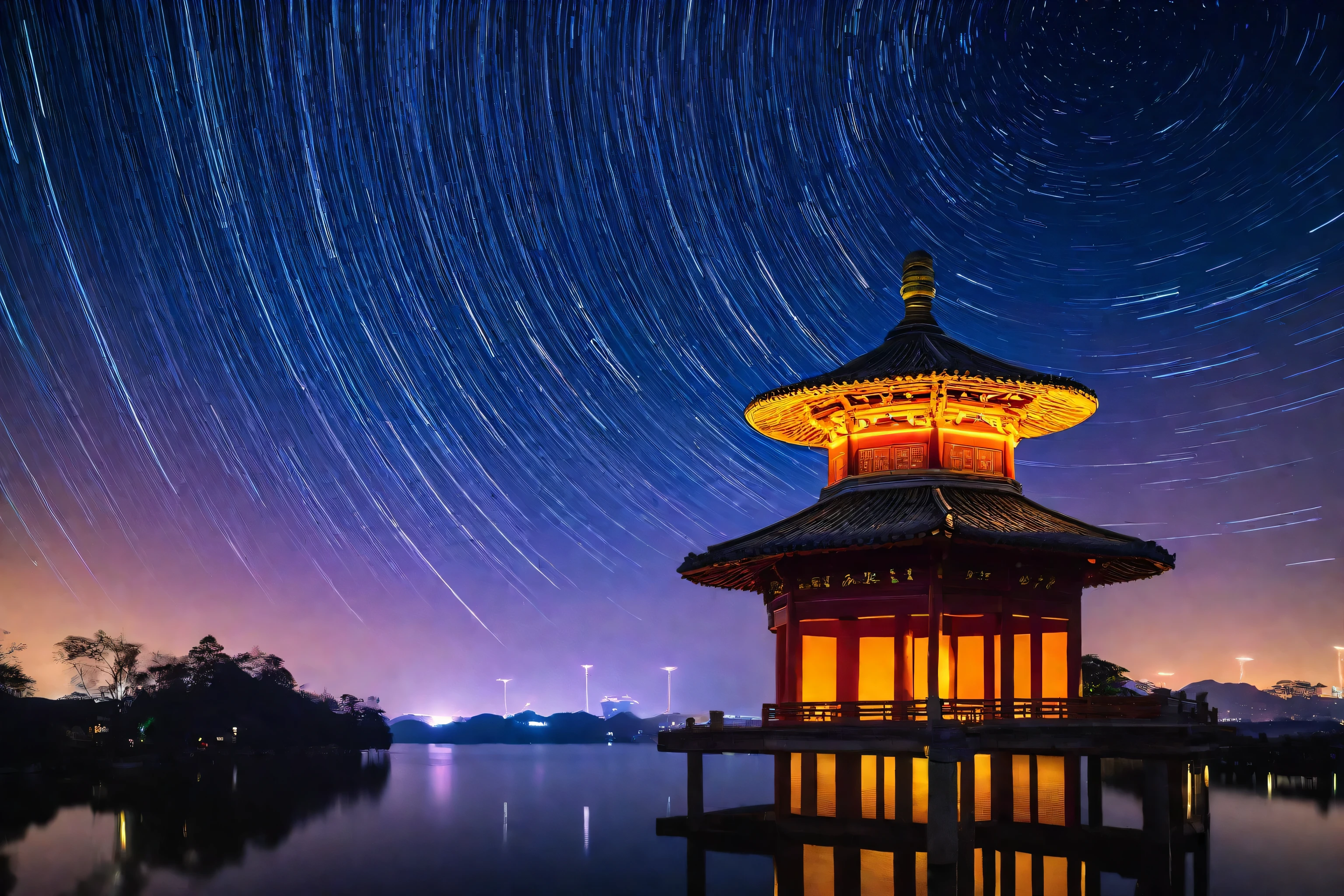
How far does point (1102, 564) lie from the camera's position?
23.8 meters

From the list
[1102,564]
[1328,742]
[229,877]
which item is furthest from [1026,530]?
[1328,742]

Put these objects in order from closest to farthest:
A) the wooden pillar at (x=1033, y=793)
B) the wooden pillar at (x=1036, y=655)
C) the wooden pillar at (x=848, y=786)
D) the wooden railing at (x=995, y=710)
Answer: the wooden railing at (x=995, y=710), the wooden pillar at (x=848, y=786), the wooden pillar at (x=1033, y=793), the wooden pillar at (x=1036, y=655)

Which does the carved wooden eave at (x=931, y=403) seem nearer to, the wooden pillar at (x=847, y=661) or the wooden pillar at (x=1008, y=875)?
the wooden pillar at (x=847, y=661)

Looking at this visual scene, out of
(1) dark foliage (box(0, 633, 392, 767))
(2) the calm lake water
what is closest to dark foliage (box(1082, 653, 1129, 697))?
(2) the calm lake water

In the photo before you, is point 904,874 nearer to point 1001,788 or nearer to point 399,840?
point 1001,788

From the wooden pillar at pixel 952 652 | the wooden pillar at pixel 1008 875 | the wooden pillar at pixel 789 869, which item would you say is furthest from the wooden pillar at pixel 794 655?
the wooden pillar at pixel 1008 875

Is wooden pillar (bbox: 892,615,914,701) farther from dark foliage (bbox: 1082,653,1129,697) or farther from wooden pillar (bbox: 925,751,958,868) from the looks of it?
dark foliage (bbox: 1082,653,1129,697)

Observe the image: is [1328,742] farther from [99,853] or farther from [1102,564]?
[99,853]

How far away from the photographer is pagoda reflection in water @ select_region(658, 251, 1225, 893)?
19.4 m

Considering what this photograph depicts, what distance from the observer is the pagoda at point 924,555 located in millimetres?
21703

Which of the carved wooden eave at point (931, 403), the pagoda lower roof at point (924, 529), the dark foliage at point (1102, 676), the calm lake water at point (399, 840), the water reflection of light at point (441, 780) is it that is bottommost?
the water reflection of light at point (441, 780)

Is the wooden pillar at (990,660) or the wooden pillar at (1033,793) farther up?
the wooden pillar at (990,660)

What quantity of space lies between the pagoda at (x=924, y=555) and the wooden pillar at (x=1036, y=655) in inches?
1.5

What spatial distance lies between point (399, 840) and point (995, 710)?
156 feet
